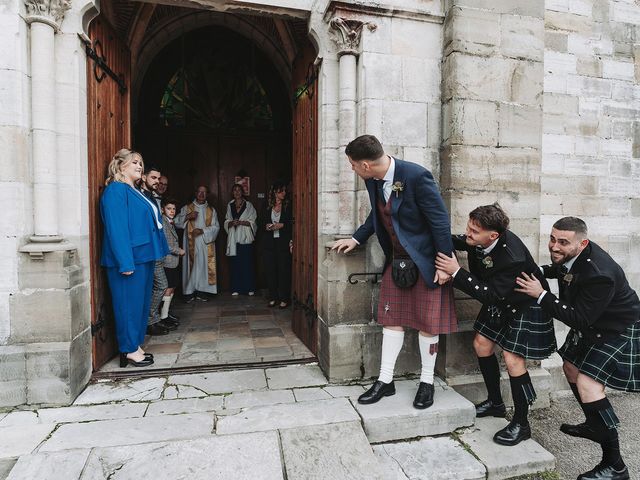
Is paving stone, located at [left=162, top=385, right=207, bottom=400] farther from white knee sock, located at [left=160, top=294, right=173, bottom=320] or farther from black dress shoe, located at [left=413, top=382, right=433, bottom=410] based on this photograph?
white knee sock, located at [left=160, top=294, right=173, bottom=320]

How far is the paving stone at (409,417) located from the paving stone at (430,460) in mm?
59

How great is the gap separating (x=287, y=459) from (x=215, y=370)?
132 cm

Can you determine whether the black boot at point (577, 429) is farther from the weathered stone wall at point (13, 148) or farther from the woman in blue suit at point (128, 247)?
the weathered stone wall at point (13, 148)

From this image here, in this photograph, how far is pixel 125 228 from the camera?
3281 mm

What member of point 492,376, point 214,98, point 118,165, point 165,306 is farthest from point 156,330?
point 214,98

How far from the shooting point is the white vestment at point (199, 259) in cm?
607

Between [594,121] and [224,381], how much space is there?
412 centimetres

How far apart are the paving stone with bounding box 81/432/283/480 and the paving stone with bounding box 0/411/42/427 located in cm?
71

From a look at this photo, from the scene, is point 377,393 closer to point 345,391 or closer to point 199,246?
point 345,391

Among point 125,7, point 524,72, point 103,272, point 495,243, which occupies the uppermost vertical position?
point 125,7

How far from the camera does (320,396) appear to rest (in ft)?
9.93

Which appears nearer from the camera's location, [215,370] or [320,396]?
[320,396]

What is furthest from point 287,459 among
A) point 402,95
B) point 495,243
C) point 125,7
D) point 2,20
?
point 125,7

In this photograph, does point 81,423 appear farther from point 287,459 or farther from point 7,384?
point 287,459
